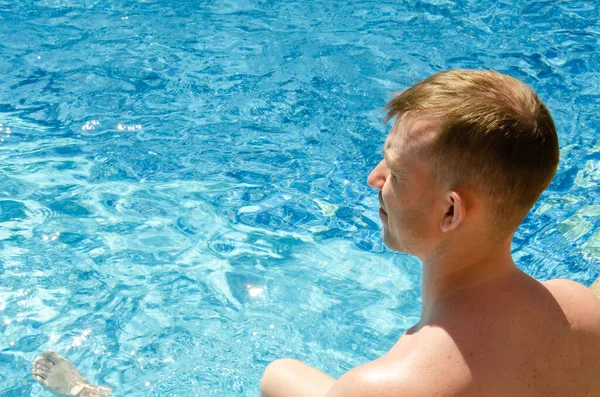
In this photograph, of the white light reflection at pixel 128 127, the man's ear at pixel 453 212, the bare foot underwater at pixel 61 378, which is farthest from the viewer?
the white light reflection at pixel 128 127

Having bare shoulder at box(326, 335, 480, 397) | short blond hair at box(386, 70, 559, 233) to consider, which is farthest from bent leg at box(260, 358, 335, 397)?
short blond hair at box(386, 70, 559, 233)

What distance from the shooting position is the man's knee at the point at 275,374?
2727 millimetres

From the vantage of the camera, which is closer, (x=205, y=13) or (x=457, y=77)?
(x=457, y=77)

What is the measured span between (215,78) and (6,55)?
1.55 m

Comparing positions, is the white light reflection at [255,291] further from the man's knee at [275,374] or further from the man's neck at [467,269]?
the man's neck at [467,269]

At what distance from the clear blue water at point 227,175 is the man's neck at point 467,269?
1389 mm

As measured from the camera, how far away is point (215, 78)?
552 centimetres

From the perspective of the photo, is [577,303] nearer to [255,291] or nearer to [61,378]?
[255,291]

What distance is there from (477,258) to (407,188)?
10.1 inches

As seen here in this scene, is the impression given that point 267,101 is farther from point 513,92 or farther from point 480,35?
point 513,92

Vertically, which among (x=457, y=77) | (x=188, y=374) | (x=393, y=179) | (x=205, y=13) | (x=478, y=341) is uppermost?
(x=457, y=77)

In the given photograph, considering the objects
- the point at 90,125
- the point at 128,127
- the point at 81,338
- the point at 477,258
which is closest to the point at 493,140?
the point at 477,258

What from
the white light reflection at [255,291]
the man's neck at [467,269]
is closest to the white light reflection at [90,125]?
the white light reflection at [255,291]

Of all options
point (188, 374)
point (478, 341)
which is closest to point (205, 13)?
point (188, 374)
